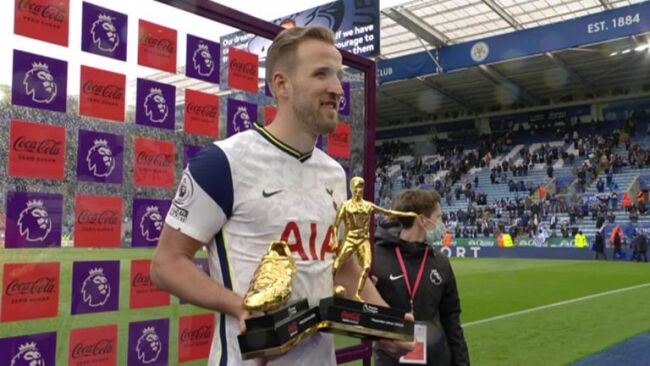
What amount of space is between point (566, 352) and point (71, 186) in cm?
598

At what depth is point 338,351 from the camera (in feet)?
10.7

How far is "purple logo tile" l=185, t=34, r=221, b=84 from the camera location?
9.78ft

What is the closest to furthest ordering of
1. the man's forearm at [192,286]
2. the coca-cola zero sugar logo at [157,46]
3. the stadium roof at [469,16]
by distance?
the man's forearm at [192,286], the coca-cola zero sugar logo at [157,46], the stadium roof at [469,16]

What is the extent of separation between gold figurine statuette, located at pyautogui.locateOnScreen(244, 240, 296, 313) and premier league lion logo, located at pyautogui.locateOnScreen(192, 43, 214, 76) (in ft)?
5.72

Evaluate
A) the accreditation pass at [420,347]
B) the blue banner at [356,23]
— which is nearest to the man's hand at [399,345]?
the accreditation pass at [420,347]

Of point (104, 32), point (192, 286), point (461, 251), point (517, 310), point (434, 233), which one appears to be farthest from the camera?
point (461, 251)

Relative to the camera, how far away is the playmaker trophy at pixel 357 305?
165 cm

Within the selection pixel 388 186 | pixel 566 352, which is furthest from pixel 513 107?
pixel 566 352

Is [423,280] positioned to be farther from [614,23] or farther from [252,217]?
[614,23]

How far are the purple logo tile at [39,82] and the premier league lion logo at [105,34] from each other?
19 cm

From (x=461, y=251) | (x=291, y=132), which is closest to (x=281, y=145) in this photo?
(x=291, y=132)

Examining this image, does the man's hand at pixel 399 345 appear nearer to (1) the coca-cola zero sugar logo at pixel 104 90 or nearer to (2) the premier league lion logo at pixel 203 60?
(1) the coca-cola zero sugar logo at pixel 104 90

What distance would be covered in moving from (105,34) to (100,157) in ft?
1.76

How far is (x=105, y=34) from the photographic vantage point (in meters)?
2.66
